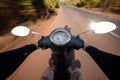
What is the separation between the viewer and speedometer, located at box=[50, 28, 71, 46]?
2.40m

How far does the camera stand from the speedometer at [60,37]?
2400mm

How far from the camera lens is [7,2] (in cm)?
1112

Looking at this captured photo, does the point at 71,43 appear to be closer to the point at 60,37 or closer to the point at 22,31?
the point at 60,37

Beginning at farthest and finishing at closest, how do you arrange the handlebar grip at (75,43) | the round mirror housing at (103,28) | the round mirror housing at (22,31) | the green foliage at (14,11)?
the green foliage at (14,11)
the round mirror housing at (22,31)
the round mirror housing at (103,28)
the handlebar grip at (75,43)

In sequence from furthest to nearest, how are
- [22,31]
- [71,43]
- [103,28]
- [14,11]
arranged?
[14,11], [22,31], [103,28], [71,43]

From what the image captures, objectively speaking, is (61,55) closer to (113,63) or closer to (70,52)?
(70,52)

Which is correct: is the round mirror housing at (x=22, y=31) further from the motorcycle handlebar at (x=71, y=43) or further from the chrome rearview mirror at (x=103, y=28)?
the chrome rearview mirror at (x=103, y=28)

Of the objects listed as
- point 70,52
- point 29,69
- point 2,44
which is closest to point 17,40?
point 2,44

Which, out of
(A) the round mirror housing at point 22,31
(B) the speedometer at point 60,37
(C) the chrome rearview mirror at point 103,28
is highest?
(B) the speedometer at point 60,37

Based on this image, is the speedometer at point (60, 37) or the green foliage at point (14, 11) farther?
the green foliage at point (14, 11)

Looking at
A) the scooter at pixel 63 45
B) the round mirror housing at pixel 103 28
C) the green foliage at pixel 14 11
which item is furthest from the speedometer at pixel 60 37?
the green foliage at pixel 14 11

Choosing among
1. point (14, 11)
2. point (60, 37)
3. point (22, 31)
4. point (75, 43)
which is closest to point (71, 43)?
point (75, 43)

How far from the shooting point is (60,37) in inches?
97.2

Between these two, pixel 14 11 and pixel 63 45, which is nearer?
pixel 63 45
